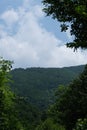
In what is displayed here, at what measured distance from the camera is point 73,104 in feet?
303

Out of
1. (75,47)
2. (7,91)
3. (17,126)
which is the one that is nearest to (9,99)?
(7,91)

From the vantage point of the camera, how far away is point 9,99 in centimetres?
4303

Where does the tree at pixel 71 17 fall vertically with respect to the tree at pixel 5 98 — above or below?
above

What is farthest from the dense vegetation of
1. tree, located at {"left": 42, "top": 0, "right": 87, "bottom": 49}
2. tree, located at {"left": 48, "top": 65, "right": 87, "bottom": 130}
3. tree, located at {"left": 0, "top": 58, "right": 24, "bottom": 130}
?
tree, located at {"left": 42, "top": 0, "right": 87, "bottom": 49}

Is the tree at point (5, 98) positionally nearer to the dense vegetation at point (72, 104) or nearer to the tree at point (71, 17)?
the tree at point (71, 17)

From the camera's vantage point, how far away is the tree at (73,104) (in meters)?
89.5

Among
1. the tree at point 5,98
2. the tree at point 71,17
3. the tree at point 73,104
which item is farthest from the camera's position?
the tree at point 73,104

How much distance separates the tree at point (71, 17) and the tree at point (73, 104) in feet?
210

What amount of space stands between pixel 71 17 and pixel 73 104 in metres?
70.4

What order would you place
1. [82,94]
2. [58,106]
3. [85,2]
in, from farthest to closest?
1. [58,106]
2. [82,94]
3. [85,2]

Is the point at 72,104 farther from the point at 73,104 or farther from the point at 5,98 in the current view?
the point at 5,98

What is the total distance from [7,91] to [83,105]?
47349 mm

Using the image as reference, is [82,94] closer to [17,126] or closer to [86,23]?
[17,126]

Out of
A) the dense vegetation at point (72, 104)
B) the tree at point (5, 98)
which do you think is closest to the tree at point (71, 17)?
the tree at point (5, 98)
